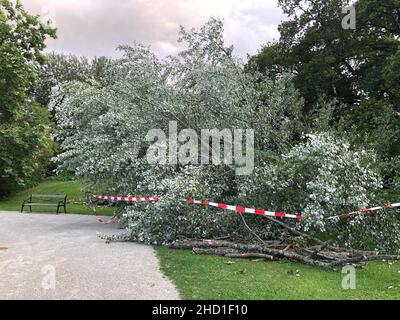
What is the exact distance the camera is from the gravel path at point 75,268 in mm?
5641

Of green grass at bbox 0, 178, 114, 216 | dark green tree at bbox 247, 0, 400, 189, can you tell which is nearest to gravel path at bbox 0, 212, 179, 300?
green grass at bbox 0, 178, 114, 216

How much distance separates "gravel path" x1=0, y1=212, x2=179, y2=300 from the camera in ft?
18.5

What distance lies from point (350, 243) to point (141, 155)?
5.93 meters

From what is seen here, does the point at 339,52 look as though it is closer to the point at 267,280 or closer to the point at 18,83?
the point at 18,83

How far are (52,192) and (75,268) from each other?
1888 centimetres

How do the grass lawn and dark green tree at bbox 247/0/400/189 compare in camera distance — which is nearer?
the grass lawn

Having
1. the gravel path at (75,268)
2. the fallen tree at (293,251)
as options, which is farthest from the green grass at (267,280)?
the gravel path at (75,268)

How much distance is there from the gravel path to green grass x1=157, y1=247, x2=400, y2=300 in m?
0.33

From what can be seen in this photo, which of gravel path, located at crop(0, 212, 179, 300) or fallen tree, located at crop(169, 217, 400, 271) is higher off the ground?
fallen tree, located at crop(169, 217, 400, 271)

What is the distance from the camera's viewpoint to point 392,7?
17938mm

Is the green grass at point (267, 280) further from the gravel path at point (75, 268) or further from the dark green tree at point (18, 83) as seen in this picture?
the dark green tree at point (18, 83)

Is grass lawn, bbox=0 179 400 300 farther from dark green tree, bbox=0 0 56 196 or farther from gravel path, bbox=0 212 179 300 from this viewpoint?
dark green tree, bbox=0 0 56 196

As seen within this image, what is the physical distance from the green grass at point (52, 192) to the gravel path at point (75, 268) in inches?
175
